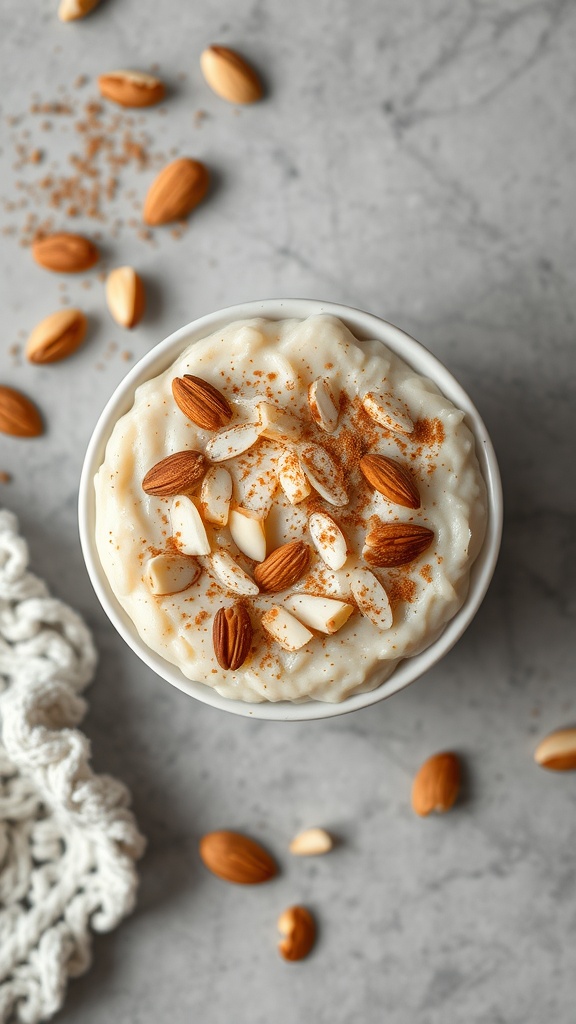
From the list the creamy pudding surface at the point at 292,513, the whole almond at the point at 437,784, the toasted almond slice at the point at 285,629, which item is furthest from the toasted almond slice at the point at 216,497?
the whole almond at the point at 437,784

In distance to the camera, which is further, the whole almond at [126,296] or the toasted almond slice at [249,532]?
the whole almond at [126,296]

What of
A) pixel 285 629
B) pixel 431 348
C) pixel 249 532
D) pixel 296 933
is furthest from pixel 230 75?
pixel 296 933

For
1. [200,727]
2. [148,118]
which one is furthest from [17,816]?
[148,118]

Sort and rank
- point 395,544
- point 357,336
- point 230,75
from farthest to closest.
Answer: point 230,75, point 357,336, point 395,544

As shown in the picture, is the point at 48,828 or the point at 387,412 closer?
the point at 387,412

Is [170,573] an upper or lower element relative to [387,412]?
lower

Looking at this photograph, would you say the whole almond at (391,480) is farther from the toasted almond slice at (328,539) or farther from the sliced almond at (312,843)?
the sliced almond at (312,843)

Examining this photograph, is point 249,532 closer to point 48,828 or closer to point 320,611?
point 320,611
